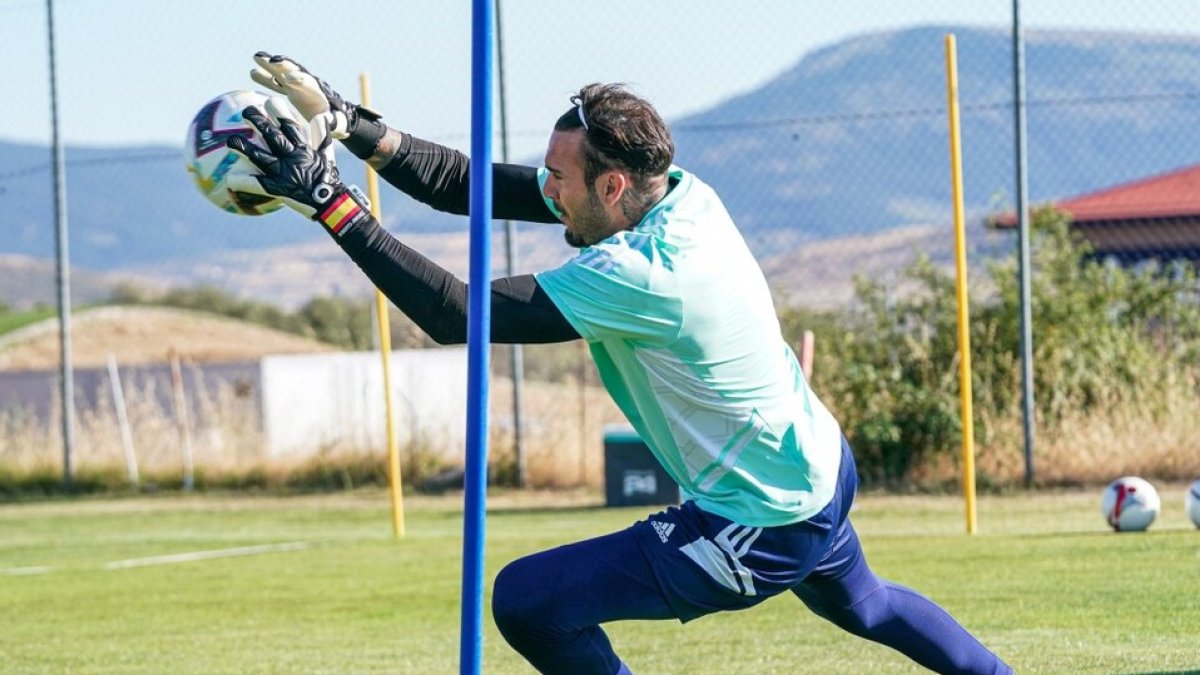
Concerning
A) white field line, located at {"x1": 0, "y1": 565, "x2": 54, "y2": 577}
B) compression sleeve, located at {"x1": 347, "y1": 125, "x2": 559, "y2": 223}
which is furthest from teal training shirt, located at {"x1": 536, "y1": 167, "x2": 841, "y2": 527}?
white field line, located at {"x1": 0, "y1": 565, "x2": 54, "y2": 577}

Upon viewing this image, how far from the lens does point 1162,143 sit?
15.8 m

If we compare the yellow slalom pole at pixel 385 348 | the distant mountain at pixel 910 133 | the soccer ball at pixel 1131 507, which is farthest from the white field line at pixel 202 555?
the soccer ball at pixel 1131 507

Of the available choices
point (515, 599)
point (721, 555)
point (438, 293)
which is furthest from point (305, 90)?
point (721, 555)

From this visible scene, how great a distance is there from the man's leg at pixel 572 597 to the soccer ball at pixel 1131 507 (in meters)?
7.31

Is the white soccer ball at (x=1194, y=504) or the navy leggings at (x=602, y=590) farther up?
the navy leggings at (x=602, y=590)

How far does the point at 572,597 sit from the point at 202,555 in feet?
30.3

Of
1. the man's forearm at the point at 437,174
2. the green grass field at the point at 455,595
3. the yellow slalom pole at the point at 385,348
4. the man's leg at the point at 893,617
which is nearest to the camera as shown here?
the man's leg at the point at 893,617

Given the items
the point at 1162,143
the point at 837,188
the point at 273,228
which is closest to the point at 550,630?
the point at 1162,143

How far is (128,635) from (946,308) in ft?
29.3

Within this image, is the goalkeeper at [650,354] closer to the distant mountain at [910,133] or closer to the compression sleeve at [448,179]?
the compression sleeve at [448,179]

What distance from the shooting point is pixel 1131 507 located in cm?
1094

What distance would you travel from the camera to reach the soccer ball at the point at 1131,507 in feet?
35.9

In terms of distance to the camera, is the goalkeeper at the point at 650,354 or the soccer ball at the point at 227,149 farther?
the soccer ball at the point at 227,149

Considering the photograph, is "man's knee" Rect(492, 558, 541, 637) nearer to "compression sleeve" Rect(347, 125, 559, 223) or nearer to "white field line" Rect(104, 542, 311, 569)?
"compression sleeve" Rect(347, 125, 559, 223)
